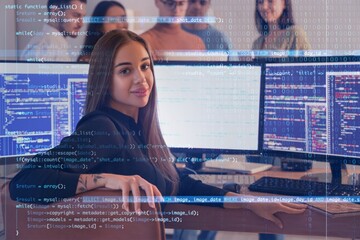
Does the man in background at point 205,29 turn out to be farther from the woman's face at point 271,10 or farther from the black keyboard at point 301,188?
the black keyboard at point 301,188

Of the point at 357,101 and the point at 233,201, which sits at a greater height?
the point at 357,101

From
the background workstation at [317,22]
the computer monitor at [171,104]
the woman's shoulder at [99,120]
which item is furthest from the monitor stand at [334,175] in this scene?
the woman's shoulder at [99,120]

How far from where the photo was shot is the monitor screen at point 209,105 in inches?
42.1

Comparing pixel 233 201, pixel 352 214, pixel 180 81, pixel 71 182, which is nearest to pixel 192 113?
pixel 180 81

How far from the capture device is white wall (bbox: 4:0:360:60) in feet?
3.50

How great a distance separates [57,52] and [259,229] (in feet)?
2.22

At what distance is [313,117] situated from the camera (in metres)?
1.06

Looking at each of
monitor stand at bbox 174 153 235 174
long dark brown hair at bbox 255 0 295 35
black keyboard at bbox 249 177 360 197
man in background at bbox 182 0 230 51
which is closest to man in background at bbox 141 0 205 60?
man in background at bbox 182 0 230 51

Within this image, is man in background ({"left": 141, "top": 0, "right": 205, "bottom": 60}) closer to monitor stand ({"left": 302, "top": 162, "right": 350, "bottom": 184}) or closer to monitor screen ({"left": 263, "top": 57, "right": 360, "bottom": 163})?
monitor screen ({"left": 263, "top": 57, "right": 360, "bottom": 163})

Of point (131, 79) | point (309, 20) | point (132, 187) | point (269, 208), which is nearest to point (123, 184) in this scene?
point (132, 187)

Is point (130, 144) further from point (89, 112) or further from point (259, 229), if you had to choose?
point (259, 229)

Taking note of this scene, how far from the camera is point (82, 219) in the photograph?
Result: 110 centimetres

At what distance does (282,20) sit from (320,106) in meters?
0.23

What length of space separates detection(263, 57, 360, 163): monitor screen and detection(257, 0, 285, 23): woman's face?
113 mm
